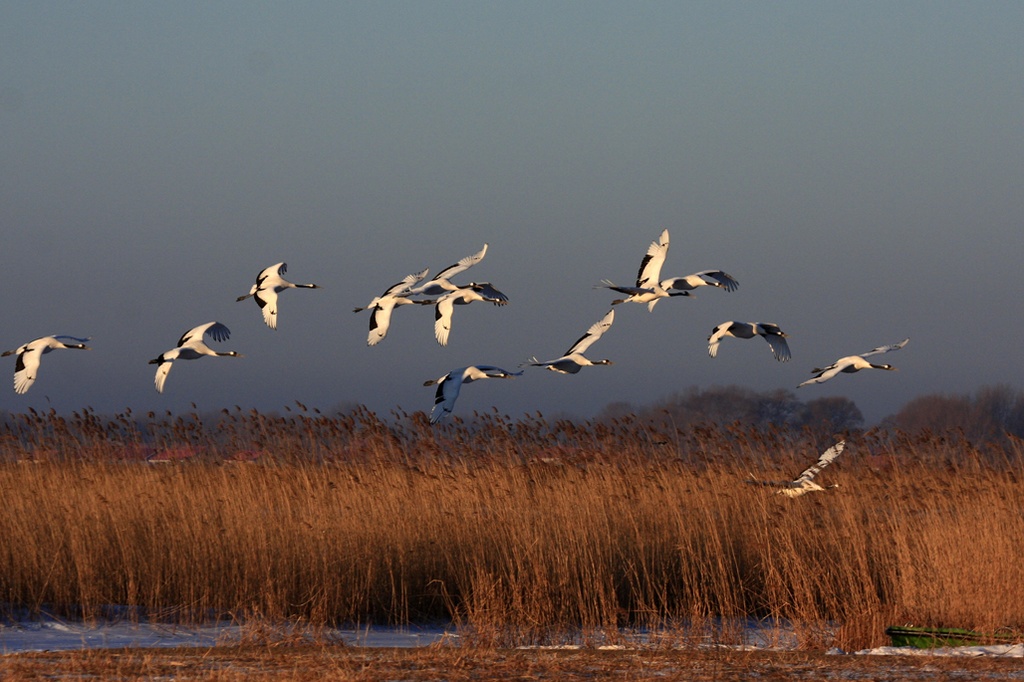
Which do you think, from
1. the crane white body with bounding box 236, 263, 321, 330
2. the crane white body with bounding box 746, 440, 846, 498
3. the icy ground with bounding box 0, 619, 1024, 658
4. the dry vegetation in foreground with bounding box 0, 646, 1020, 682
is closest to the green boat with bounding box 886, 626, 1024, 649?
the icy ground with bounding box 0, 619, 1024, 658

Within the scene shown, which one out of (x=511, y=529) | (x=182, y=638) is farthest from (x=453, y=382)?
(x=182, y=638)

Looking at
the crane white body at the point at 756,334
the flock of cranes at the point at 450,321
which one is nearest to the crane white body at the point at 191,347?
the flock of cranes at the point at 450,321

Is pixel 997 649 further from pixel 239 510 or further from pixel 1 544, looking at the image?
pixel 1 544

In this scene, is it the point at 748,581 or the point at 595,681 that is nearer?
the point at 595,681

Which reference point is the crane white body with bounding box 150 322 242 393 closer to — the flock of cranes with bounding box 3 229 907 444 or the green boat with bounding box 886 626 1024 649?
the flock of cranes with bounding box 3 229 907 444

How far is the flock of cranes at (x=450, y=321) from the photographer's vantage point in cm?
1459

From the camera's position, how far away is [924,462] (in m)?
13.1

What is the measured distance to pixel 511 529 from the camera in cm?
1215

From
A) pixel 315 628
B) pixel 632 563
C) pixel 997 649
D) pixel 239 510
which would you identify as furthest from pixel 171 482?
pixel 997 649

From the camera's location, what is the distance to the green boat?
32.8 ft

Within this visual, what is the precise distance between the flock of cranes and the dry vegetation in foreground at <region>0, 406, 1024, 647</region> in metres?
0.90

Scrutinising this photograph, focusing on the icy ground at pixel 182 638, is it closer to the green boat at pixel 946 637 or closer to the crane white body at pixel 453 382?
the green boat at pixel 946 637

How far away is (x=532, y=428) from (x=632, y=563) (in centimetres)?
224

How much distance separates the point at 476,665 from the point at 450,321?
751cm
